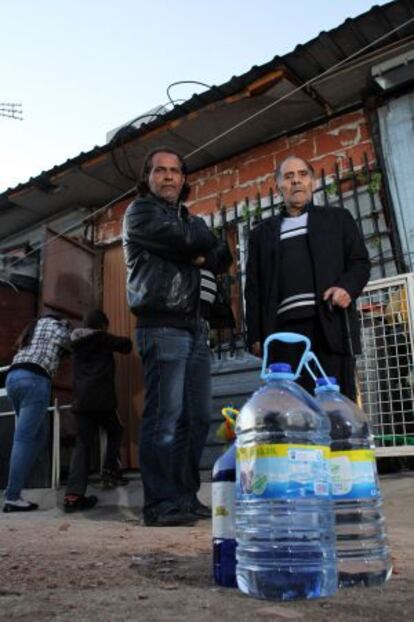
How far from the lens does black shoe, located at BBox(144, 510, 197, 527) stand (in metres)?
3.22

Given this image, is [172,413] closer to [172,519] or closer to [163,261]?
[172,519]

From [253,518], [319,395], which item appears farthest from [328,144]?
[253,518]

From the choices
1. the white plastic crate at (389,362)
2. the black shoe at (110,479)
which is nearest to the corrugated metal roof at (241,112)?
the white plastic crate at (389,362)

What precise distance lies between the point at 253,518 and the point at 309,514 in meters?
0.17

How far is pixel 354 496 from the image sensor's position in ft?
5.93

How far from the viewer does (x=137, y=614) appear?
150 cm

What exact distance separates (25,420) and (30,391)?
25cm

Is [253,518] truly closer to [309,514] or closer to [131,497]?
[309,514]

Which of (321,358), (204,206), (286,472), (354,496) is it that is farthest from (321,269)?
(204,206)

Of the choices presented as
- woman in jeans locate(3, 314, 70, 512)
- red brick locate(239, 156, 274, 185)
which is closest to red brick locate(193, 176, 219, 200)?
red brick locate(239, 156, 274, 185)

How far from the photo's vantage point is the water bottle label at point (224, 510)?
1.86 metres

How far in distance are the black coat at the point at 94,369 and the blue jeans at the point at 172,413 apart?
181 cm

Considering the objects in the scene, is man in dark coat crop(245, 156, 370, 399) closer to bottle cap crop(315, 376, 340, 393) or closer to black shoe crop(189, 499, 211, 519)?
bottle cap crop(315, 376, 340, 393)

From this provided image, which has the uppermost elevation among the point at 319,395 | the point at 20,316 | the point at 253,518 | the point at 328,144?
the point at 328,144
